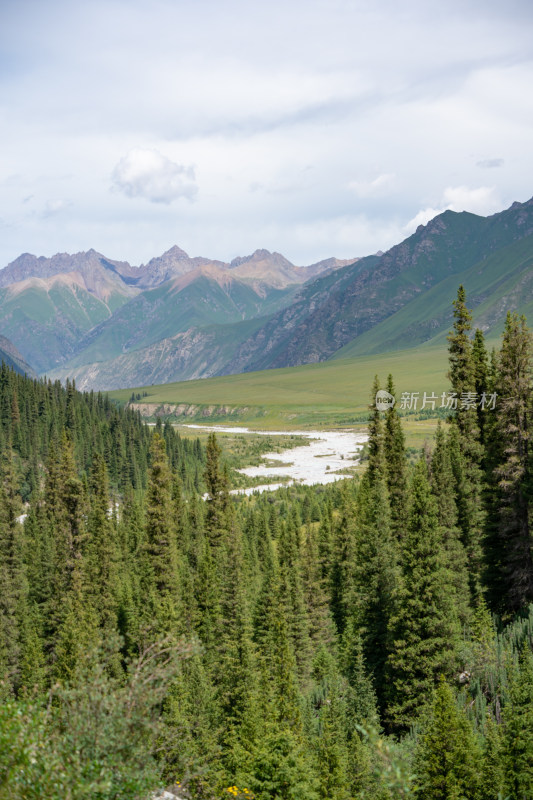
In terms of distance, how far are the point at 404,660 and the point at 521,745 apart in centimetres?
1405

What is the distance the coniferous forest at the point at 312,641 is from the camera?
15.8 m

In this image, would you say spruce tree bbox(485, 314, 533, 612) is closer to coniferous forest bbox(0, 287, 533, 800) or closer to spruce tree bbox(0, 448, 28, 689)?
coniferous forest bbox(0, 287, 533, 800)

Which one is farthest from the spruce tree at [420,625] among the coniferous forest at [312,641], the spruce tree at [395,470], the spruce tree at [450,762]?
the spruce tree at [395,470]

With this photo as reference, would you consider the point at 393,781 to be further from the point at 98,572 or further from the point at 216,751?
the point at 98,572

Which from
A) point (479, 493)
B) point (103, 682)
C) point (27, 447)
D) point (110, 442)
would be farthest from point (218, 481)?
point (110, 442)

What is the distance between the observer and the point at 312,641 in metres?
57.6

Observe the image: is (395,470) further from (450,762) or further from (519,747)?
(519,747)

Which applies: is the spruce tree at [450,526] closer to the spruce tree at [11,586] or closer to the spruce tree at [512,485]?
the spruce tree at [512,485]

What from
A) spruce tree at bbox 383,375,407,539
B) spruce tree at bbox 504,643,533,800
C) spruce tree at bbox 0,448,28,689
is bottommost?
spruce tree at bbox 0,448,28,689

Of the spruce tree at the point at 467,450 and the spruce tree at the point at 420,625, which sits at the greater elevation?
the spruce tree at the point at 467,450

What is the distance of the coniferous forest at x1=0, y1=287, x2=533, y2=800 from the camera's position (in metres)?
15.8

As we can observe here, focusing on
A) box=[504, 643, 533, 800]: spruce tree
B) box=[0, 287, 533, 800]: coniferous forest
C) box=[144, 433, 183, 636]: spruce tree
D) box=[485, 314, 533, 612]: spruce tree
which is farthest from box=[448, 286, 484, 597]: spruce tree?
box=[144, 433, 183, 636]: spruce tree

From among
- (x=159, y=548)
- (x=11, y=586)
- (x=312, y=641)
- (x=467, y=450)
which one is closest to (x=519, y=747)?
(x=467, y=450)

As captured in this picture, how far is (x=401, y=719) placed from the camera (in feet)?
119
